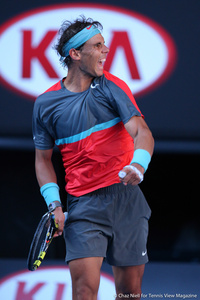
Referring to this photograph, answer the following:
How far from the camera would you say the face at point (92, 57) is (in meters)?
2.63

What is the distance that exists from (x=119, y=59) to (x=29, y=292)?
6.66 ft

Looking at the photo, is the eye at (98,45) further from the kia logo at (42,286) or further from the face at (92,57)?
the kia logo at (42,286)

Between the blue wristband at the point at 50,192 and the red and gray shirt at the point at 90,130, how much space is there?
0.24ft

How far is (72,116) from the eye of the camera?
259 cm

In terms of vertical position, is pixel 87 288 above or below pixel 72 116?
below

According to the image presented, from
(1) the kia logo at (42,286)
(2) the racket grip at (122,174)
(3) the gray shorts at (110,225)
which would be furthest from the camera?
(1) the kia logo at (42,286)

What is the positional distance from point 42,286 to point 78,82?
1.79 m

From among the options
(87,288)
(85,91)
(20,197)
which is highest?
(85,91)

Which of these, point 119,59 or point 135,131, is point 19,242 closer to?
point 119,59

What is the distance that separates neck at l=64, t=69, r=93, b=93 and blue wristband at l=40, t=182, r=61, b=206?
1.62 ft

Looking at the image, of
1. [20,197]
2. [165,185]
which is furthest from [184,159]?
[20,197]

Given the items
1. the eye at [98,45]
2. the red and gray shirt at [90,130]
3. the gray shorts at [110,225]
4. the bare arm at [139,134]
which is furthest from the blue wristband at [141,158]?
the eye at [98,45]

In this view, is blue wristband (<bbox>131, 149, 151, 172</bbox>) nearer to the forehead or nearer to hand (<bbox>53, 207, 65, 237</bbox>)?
hand (<bbox>53, 207, 65, 237</bbox>)

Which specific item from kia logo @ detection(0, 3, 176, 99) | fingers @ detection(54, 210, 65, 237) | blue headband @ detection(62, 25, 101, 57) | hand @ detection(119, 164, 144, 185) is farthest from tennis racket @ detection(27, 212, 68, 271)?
kia logo @ detection(0, 3, 176, 99)
